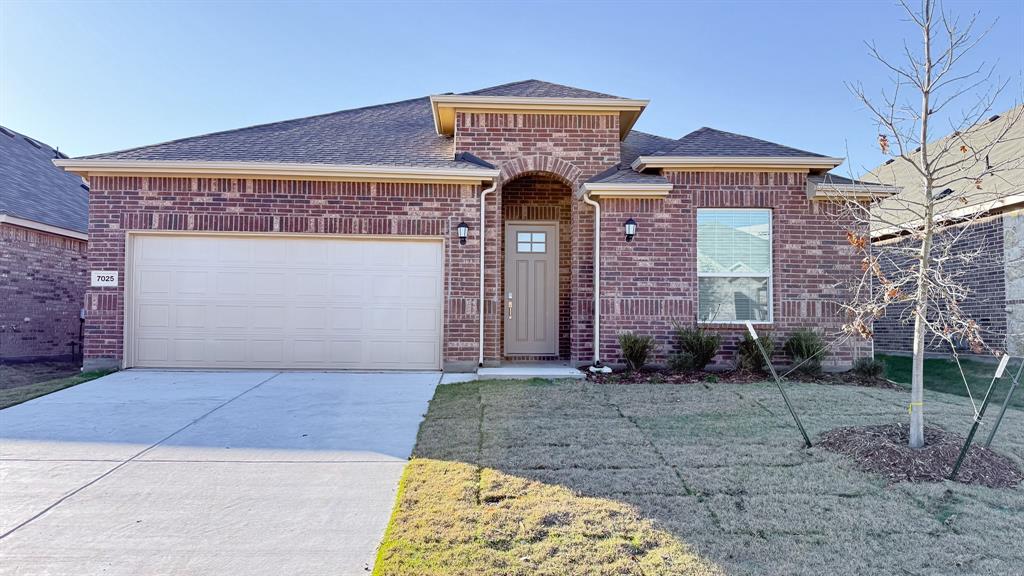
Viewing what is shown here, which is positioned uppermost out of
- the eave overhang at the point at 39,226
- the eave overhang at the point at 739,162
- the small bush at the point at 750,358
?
the eave overhang at the point at 739,162

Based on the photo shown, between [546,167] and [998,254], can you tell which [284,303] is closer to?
[546,167]

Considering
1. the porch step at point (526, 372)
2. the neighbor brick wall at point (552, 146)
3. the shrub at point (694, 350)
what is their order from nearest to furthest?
the porch step at point (526, 372) < the shrub at point (694, 350) < the neighbor brick wall at point (552, 146)

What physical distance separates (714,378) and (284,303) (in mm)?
6474

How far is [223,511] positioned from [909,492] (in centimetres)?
454

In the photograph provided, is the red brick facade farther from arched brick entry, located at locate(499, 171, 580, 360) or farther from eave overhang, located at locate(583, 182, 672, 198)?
arched brick entry, located at locate(499, 171, 580, 360)

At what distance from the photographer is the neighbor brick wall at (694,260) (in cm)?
891

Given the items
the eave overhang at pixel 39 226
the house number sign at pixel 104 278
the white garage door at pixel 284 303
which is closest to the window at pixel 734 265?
the white garage door at pixel 284 303

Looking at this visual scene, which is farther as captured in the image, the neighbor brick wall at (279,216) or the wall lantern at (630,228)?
the wall lantern at (630,228)

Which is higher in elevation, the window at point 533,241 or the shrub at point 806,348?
the window at point 533,241

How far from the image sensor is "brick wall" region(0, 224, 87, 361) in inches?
409

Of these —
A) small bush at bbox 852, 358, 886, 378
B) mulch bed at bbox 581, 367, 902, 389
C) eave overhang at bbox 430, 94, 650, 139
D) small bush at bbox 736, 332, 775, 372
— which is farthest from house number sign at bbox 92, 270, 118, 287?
small bush at bbox 852, 358, 886, 378

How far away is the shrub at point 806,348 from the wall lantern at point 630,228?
9.24ft

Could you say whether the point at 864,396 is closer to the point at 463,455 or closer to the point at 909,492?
the point at 909,492

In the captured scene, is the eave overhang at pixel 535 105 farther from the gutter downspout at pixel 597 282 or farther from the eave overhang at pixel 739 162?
the gutter downspout at pixel 597 282
